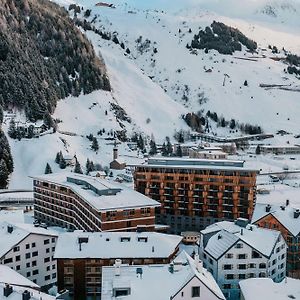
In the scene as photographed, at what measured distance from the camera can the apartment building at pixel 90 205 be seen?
192ft

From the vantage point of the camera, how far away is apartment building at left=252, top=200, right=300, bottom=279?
58031 mm

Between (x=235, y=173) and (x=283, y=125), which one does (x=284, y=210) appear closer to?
(x=235, y=173)

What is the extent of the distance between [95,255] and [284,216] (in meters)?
25.3

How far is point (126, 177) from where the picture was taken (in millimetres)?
105438

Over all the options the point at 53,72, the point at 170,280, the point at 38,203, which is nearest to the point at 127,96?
the point at 53,72

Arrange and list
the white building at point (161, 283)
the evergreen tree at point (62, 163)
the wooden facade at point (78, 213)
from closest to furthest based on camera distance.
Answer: the white building at point (161, 283) < the wooden facade at point (78, 213) < the evergreen tree at point (62, 163)

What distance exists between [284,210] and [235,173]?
41.7 ft

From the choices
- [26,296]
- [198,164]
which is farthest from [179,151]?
[26,296]

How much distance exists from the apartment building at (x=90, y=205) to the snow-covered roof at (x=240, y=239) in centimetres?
796

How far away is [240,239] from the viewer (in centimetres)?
4806

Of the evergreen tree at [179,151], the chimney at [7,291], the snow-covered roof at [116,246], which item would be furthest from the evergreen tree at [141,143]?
the chimney at [7,291]

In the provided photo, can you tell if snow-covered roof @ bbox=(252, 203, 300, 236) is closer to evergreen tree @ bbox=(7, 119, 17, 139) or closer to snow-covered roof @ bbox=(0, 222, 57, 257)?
snow-covered roof @ bbox=(0, 222, 57, 257)

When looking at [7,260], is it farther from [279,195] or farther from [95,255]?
[279,195]

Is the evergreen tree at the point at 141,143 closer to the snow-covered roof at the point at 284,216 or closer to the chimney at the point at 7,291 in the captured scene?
the snow-covered roof at the point at 284,216
